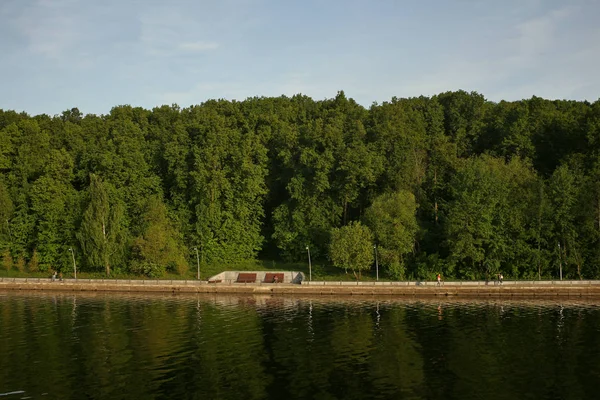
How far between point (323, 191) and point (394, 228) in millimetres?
17659

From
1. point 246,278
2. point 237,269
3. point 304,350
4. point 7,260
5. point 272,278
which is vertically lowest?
point 304,350

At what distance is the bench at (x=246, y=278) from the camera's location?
259 feet

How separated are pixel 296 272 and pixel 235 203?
60.9ft

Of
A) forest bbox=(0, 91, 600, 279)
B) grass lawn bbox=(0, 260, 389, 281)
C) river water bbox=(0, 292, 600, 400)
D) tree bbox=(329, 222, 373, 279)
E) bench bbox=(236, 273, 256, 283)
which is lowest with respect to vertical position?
river water bbox=(0, 292, 600, 400)

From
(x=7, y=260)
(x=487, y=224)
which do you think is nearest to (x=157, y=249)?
(x=7, y=260)

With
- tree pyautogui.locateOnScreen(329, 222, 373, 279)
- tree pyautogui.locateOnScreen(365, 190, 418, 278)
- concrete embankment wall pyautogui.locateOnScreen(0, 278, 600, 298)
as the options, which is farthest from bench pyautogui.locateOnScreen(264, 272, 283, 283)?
tree pyautogui.locateOnScreen(365, 190, 418, 278)

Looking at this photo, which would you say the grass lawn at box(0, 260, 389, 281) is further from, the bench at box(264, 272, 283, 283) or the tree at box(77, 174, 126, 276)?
the bench at box(264, 272, 283, 283)

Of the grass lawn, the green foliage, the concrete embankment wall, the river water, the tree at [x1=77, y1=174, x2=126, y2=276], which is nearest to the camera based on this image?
the river water

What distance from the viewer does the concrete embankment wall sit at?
67.3m

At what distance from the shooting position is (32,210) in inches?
3602

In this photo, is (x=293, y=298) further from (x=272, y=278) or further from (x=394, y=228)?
(x=394, y=228)

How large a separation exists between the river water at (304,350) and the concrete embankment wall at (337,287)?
4364mm

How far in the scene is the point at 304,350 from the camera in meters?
42.9

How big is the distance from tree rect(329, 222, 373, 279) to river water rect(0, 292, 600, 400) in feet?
36.3
